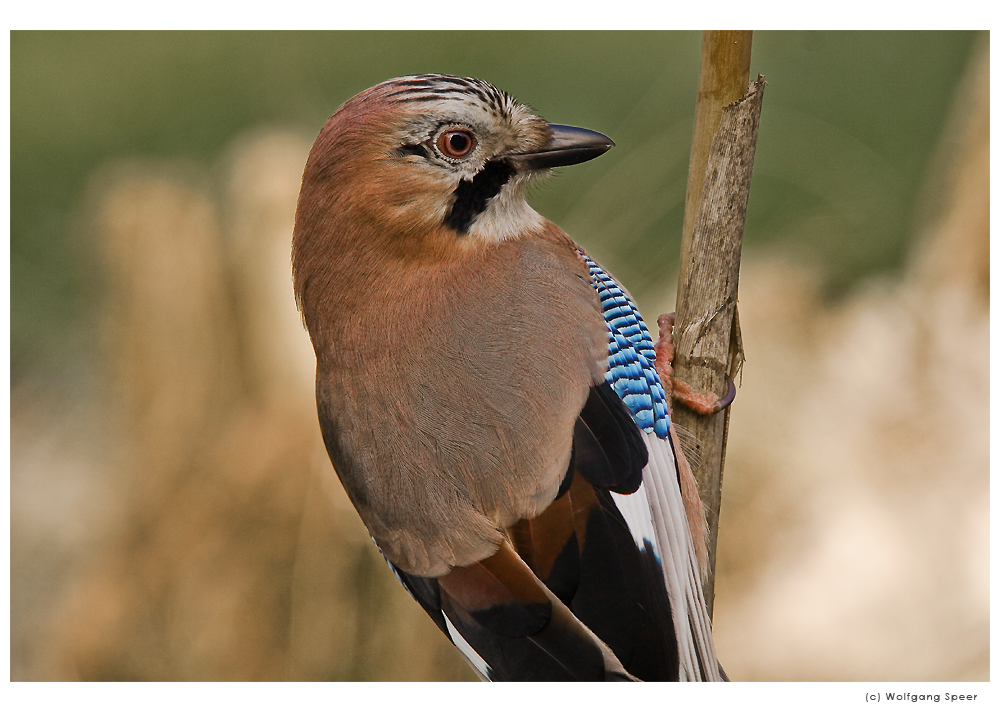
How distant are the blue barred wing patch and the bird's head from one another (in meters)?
0.38

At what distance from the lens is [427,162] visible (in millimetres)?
2080

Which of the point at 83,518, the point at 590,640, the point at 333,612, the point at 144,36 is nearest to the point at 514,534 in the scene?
the point at 590,640

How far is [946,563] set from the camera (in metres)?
2.63

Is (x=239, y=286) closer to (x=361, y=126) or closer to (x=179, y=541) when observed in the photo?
(x=179, y=541)

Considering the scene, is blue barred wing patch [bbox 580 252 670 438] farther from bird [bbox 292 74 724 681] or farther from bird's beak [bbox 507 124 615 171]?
bird's beak [bbox 507 124 615 171]

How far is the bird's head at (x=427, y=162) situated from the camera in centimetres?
205

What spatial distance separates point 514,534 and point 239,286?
153 cm

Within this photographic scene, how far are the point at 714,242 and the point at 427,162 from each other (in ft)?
2.36

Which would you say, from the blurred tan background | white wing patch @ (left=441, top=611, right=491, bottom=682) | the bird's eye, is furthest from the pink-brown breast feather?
the blurred tan background

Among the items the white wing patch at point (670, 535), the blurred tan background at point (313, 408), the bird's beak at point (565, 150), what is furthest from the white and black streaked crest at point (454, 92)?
the white wing patch at point (670, 535)

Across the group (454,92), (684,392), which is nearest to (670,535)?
(684,392)

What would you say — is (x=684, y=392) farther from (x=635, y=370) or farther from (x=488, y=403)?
(x=488, y=403)

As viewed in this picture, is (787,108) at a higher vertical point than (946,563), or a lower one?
higher

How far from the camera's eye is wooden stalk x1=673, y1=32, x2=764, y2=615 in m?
2.04
